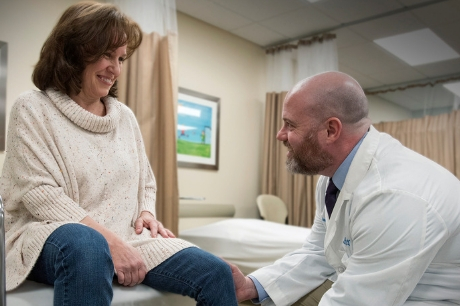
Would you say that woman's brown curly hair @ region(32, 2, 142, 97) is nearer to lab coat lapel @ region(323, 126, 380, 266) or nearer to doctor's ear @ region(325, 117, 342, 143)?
doctor's ear @ region(325, 117, 342, 143)

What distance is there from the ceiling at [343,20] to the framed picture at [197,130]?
773 mm

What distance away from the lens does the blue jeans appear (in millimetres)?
948

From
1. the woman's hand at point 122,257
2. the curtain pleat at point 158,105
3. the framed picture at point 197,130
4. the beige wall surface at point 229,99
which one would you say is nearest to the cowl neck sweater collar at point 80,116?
the woman's hand at point 122,257

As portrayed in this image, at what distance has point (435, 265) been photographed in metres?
1.10

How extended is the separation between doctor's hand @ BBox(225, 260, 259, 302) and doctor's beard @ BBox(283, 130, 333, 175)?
1.25 ft

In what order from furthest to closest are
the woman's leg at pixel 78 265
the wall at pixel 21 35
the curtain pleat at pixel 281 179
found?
the curtain pleat at pixel 281 179, the wall at pixel 21 35, the woman's leg at pixel 78 265

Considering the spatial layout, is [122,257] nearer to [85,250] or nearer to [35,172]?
[85,250]

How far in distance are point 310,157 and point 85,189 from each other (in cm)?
67

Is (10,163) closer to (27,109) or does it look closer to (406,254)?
(27,109)

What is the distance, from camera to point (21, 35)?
2.75m

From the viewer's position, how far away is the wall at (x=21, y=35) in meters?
2.68

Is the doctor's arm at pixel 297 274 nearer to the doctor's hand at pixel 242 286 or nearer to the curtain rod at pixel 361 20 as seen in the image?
the doctor's hand at pixel 242 286

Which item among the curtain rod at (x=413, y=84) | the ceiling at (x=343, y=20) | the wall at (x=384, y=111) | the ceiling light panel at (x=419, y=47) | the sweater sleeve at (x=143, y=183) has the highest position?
the ceiling at (x=343, y=20)

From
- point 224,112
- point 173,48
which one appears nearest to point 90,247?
point 173,48
